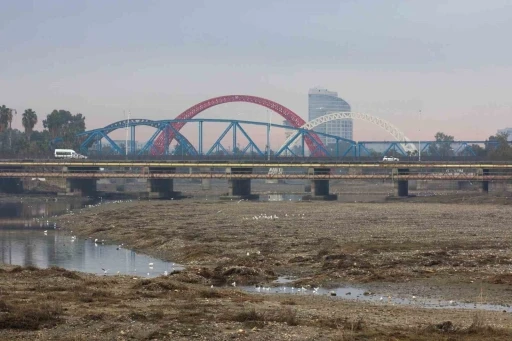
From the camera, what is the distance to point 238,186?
444 feet

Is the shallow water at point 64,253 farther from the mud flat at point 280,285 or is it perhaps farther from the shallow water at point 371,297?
the shallow water at point 371,297

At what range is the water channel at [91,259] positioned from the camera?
32.8 metres

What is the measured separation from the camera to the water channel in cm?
3275

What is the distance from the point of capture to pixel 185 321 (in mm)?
26047

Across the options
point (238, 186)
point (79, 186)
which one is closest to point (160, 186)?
point (238, 186)

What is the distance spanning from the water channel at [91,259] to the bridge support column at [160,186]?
46873mm

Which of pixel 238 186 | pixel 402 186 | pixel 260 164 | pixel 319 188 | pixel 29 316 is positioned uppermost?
pixel 260 164

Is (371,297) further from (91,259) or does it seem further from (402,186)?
(402,186)

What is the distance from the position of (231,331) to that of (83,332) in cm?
417

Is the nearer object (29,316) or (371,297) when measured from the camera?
(29,316)

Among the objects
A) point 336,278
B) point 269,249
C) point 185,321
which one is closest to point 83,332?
point 185,321

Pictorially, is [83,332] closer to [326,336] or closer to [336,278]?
[326,336]

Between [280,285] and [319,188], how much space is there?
3692 inches

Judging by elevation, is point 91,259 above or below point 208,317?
below
